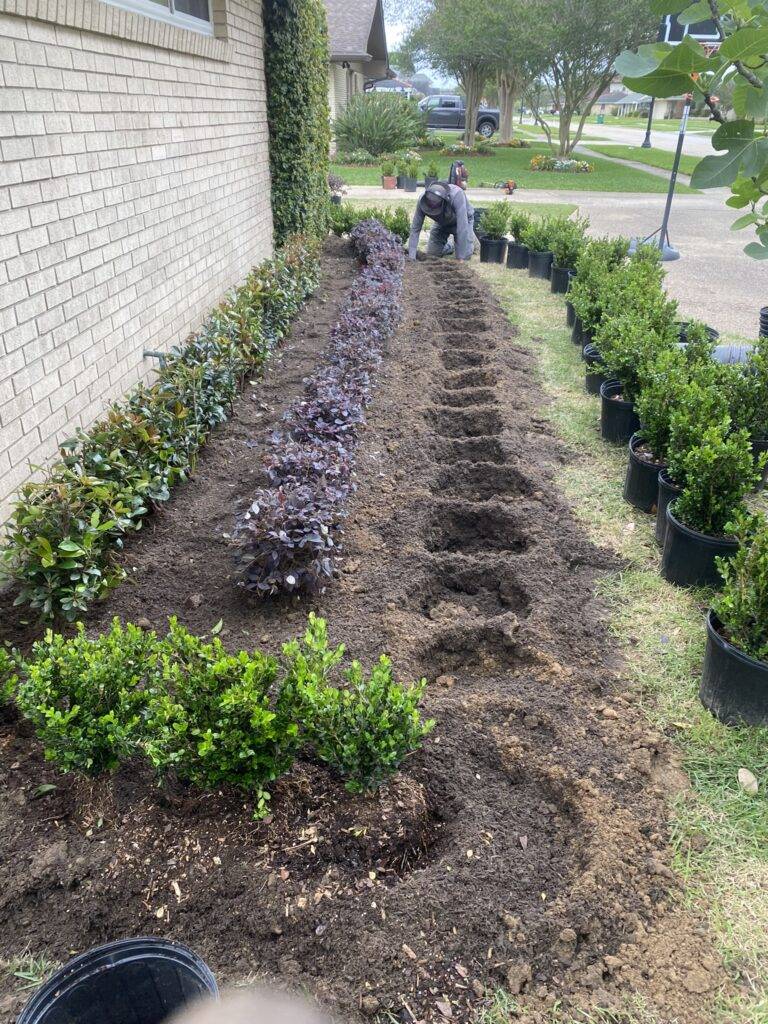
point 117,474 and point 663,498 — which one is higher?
point 117,474

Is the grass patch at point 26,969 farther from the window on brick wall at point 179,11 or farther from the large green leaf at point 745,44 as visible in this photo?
the window on brick wall at point 179,11

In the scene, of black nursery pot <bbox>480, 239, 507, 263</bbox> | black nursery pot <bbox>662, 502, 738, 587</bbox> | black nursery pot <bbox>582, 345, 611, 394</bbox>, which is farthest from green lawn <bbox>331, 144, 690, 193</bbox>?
black nursery pot <bbox>662, 502, 738, 587</bbox>

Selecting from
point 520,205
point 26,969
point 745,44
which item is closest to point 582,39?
point 520,205

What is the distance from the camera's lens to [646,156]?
1253 inches

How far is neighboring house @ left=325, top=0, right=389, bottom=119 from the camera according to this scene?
27000 millimetres

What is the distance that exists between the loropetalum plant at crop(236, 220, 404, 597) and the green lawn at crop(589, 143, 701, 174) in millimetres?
24789

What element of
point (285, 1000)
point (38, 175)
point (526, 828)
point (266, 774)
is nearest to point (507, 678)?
point (526, 828)

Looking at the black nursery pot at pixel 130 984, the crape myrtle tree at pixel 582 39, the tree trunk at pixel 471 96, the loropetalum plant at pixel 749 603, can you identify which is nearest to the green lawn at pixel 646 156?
the crape myrtle tree at pixel 582 39

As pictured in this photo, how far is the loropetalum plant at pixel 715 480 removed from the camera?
11.2 feet

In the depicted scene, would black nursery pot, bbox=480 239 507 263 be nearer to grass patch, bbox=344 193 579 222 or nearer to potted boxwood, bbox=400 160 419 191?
grass patch, bbox=344 193 579 222

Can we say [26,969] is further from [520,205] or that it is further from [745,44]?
[520,205]

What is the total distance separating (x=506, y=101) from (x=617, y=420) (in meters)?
36.7

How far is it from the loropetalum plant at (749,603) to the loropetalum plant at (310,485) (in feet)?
5.71

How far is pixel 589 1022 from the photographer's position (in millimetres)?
1865
